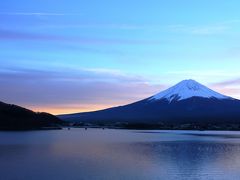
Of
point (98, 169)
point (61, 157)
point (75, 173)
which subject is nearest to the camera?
point (75, 173)

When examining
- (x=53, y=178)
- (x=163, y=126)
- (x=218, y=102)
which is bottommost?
(x=53, y=178)

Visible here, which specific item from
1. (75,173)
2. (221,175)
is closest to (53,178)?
(75,173)

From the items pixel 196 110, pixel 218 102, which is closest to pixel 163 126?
pixel 196 110

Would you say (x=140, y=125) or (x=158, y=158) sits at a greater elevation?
(x=140, y=125)

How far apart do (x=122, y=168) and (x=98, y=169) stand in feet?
4.78

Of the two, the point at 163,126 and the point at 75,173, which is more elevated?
the point at 163,126

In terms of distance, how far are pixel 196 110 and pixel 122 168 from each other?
154239 millimetres

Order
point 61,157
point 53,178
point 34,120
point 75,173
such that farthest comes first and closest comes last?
point 34,120, point 61,157, point 75,173, point 53,178

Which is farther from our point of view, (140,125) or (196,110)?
(196,110)

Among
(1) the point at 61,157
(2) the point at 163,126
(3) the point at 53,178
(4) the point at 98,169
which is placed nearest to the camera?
(3) the point at 53,178

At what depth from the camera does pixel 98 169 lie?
73.5 ft

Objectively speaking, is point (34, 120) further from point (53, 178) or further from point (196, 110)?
point (53, 178)

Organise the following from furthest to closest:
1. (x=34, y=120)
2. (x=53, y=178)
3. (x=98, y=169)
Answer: (x=34, y=120), (x=98, y=169), (x=53, y=178)

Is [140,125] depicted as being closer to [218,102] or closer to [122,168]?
[218,102]
